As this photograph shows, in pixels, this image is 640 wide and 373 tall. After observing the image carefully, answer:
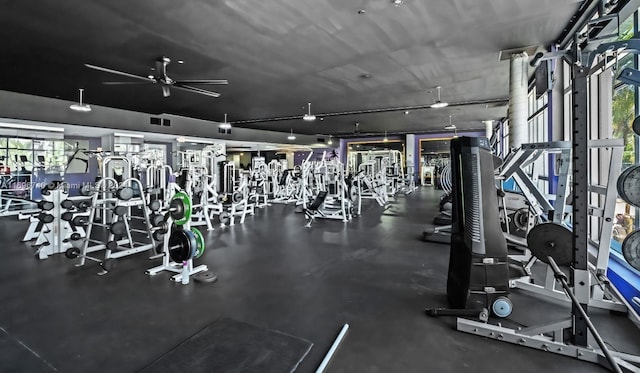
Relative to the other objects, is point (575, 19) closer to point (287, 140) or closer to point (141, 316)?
point (141, 316)

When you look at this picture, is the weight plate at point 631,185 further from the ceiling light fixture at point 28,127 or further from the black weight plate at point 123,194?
the ceiling light fixture at point 28,127

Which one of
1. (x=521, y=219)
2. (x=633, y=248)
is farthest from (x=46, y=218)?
(x=521, y=219)

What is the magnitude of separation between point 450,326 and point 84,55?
521 centimetres

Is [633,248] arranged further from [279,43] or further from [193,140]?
[193,140]

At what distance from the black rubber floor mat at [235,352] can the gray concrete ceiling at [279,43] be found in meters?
2.78

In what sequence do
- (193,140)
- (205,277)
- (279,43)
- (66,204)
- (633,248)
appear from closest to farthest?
1. (633,248)
2. (205,277)
3. (66,204)
4. (279,43)
5. (193,140)

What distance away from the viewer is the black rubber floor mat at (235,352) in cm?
146

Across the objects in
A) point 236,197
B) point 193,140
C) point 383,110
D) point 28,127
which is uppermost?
point 383,110

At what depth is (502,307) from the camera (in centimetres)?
188

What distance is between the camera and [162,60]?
4.04 meters

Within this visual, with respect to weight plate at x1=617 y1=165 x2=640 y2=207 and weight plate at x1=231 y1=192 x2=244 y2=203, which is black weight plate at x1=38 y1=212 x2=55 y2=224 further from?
weight plate at x1=617 y1=165 x2=640 y2=207

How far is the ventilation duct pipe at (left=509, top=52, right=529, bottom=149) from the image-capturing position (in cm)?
423

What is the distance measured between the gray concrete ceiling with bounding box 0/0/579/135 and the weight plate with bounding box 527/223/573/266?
225 cm

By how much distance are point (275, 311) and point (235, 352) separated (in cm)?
48
